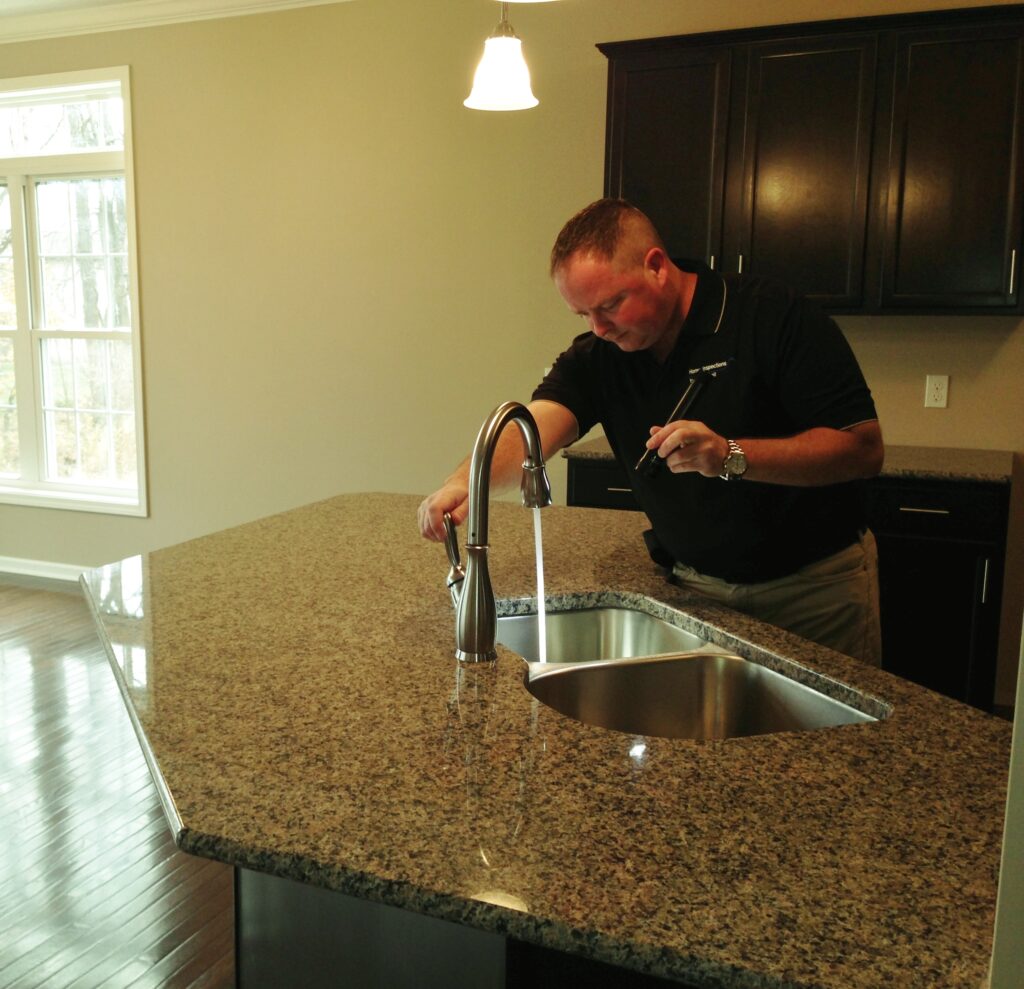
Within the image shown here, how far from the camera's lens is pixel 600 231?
5.68 ft

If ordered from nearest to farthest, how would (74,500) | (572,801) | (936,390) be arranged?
1. (572,801)
2. (936,390)
3. (74,500)

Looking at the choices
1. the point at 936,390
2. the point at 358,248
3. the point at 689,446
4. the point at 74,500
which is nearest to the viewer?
the point at 689,446

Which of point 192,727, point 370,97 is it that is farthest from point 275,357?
point 192,727

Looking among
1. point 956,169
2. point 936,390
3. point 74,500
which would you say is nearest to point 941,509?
point 936,390

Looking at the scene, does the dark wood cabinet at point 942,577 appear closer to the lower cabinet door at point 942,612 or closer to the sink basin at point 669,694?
the lower cabinet door at point 942,612

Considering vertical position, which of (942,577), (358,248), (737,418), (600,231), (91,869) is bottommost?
(91,869)

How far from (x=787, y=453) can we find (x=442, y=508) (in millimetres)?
572

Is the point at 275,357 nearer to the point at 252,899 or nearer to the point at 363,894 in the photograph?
the point at 252,899

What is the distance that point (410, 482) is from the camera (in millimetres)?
4477

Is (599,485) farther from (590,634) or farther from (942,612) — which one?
(590,634)

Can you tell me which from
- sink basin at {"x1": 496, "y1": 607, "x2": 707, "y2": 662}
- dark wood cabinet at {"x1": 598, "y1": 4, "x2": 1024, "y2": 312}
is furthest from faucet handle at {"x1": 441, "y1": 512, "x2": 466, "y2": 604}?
dark wood cabinet at {"x1": 598, "y1": 4, "x2": 1024, "y2": 312}

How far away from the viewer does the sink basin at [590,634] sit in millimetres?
1721

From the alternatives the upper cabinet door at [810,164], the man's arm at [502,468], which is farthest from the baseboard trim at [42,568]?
the man's arm at [502,468]

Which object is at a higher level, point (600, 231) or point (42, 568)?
point (600, 231)
